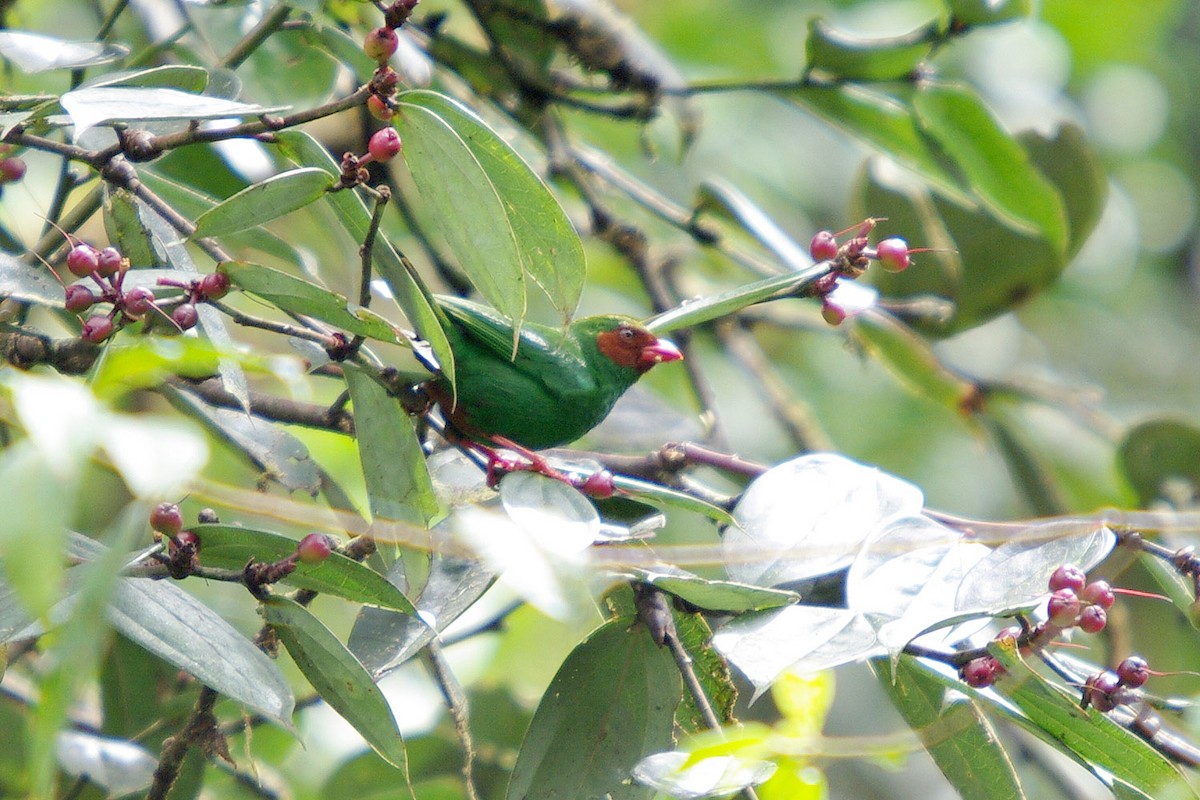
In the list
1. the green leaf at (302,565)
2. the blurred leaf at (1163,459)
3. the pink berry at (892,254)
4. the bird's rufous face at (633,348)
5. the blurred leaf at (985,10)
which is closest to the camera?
the green leaf at (302,565)

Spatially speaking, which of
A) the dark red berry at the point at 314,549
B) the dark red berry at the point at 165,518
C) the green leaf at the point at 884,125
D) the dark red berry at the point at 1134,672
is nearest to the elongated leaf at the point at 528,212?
the dark red berry at the point at 314,549

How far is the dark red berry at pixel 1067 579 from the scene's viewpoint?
171 cm

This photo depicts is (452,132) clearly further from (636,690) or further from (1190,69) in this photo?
(1190,69)

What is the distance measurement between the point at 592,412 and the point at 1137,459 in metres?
1.86

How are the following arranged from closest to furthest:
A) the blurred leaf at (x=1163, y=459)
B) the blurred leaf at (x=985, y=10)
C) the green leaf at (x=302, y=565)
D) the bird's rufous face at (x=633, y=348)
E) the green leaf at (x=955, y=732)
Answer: the green leaf at (x=302, y=565) → the green leaf at (x=955, y=732) → the bird's rufous face at (x=633, y=348) → the blurred leaf at (x=985, y=10) → the blurred leaf at (x=1163, y=459)

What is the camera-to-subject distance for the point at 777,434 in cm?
664

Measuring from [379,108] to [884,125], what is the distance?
6.60 ft

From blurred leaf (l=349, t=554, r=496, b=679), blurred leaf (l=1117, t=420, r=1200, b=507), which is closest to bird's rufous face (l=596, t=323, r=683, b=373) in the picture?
blurred leaf (l=349, t=554, r=496, b=679)

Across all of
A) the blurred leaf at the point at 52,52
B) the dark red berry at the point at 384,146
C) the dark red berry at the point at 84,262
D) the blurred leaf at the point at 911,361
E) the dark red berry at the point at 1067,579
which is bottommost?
the blurred leaf at the point at 911,361

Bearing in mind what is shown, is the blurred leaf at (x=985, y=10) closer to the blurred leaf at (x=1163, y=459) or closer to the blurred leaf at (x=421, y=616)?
the blurred leaf at (x=1163, y=459)

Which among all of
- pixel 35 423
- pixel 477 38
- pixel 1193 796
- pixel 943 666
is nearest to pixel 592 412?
pixel 943 666

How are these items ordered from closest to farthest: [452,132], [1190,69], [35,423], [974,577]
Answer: [35,423]
[452,132]
[974,577]
[1190,69]

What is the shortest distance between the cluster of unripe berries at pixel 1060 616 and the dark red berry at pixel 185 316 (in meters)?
1.21

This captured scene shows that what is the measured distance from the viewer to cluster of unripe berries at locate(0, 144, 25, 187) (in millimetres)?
2020
